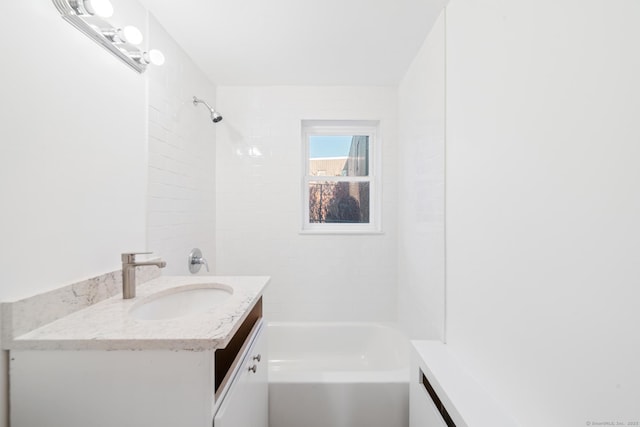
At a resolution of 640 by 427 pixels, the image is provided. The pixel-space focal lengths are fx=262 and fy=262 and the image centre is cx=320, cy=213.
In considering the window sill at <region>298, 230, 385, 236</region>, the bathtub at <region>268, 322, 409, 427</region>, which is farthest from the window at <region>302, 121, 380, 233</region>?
the bathtub at <region>268, 322, 409, 427</region>

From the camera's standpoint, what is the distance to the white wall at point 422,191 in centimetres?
142

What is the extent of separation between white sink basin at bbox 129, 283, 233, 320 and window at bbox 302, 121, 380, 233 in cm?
124

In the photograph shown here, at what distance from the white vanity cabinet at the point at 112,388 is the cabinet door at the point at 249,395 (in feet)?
0.35

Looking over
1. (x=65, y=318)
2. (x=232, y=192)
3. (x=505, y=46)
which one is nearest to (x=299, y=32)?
(x=505, y=46)

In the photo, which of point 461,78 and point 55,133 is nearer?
point 55,133

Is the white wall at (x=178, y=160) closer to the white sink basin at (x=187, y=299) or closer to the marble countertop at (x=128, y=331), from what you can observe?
the white sink basin at (x=187, y=299)

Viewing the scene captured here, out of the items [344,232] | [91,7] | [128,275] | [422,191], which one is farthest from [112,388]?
[344,232]

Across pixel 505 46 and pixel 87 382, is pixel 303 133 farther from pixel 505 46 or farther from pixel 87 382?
pixel 87 382

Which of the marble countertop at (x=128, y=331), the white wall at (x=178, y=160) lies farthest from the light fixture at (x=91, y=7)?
the marble countertop at (x=128, y=331)

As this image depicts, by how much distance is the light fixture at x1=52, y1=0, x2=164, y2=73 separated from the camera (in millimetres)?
881

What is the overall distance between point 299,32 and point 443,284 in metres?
1.64

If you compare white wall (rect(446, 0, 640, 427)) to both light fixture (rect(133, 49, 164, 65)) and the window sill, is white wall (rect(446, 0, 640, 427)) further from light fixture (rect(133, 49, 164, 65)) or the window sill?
light fixture (rect(133, 49, 164, 65))

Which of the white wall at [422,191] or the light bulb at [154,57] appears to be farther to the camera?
the white wall at [422,191]

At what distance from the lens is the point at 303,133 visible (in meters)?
2.39
